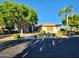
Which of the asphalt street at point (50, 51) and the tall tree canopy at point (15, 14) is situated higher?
the tall tree canopy at point (15, 14)

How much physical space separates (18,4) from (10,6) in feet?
6.30

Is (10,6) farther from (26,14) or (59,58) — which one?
(59,58)

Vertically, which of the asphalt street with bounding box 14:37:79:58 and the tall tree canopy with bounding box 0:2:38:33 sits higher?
the tall tree canopy with bounding box 0:2:38:33

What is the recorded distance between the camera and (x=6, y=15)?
52500 millimetres

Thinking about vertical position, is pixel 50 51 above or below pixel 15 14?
Result: below

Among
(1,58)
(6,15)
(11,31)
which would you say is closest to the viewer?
(1,58)

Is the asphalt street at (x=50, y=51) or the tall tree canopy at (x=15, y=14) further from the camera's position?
the tall tree canopy at (x=15, y=14)

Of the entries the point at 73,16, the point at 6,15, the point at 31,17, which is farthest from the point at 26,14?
the point at 73,16

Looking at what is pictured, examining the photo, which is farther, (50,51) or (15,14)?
(15,14)

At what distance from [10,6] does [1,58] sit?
41.3 meters

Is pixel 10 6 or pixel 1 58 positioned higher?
pixel 10 6

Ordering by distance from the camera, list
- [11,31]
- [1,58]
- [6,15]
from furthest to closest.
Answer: [11,31] → [6,15] → [1,58]

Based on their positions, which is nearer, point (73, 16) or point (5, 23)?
point (5, 23)

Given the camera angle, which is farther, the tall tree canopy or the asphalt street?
the tall tree canopy
